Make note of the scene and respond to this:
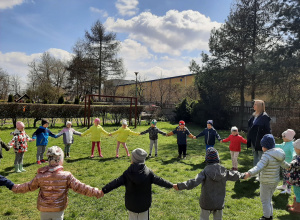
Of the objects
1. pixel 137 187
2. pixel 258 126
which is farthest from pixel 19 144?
pixel 258 126

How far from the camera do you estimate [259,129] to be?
241 inches

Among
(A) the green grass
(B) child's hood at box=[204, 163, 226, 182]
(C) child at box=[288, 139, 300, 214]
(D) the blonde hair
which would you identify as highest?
(D) the blonde hair

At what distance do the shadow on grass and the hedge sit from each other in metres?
16.8

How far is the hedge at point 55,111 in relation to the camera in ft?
60.8

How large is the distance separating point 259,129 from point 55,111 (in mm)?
18556

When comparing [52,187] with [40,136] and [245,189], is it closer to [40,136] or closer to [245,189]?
[245,189]

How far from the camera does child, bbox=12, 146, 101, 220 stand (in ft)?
10.5

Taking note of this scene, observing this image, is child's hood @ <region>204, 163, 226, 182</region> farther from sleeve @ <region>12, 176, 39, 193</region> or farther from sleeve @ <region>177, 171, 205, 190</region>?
sleeve @ <region>12, 176, 39, 193</region>

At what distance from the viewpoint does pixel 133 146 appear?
1215 centimetres


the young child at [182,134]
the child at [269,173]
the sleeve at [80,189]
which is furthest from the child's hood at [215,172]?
the young child at [182,134]

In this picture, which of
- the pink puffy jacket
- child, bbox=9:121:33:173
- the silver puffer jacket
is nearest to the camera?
the pink puffy jacket

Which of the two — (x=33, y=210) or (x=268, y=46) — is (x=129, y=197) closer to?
(x=33, y=210)

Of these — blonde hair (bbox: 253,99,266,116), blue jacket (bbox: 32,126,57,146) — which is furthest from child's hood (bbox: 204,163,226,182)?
blue jacket (bbox: 32,126,57,146)

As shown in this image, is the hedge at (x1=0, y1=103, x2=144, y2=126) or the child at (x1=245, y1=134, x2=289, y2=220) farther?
the hedge at (x1=0, y1=103, x2=144, y2=126)
